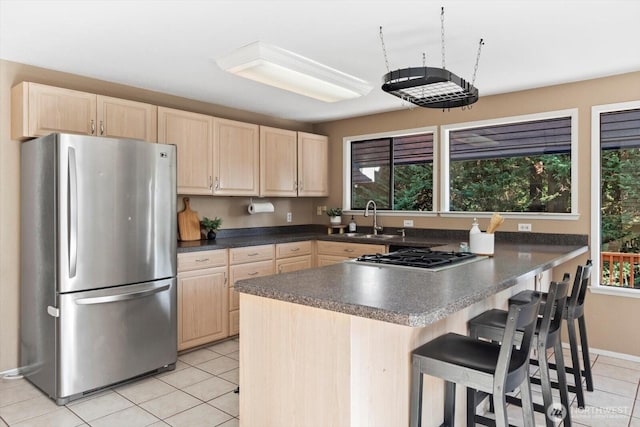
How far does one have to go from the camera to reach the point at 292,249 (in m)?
4.61

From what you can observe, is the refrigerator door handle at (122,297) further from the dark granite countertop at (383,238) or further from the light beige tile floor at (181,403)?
the light beige tile floor at (181,403)

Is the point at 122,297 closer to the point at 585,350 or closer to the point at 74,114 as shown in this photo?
the point at 74,114

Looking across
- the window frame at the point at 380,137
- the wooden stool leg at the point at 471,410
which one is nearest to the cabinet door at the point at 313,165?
the window frame at the point at 380,137

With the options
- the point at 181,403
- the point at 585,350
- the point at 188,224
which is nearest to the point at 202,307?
the point at 188,224

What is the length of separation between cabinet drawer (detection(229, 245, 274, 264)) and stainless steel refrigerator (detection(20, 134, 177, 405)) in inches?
30.7

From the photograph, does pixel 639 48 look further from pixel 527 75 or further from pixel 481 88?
pixel 481 88

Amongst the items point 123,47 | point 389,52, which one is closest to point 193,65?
point 123,47

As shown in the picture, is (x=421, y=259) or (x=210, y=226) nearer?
(x=421, y=259)

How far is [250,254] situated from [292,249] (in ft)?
1.81

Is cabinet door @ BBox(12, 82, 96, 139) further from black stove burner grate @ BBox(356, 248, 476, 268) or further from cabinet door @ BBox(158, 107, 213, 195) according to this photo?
black stove burner grate @ BBox(356, 248, 476, 268)

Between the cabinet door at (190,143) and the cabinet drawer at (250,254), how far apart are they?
636 mm

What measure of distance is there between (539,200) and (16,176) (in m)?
4.37

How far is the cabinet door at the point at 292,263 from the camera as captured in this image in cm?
449

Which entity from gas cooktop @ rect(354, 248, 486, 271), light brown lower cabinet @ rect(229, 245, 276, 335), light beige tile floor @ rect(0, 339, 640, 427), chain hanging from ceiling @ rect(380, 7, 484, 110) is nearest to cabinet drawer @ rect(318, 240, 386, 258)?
light brown lower cabinet @ rect(229, 245, 276, 335)
